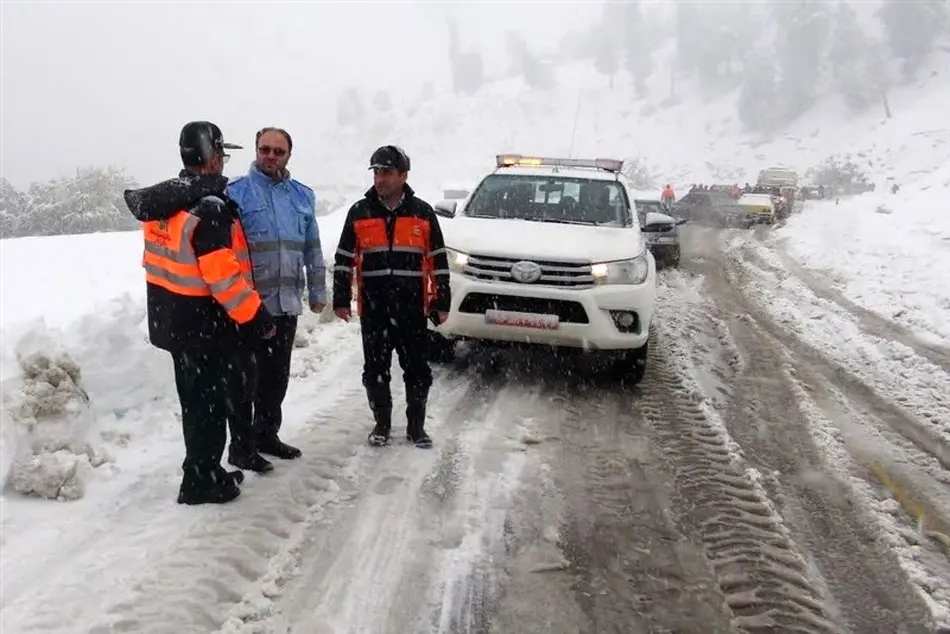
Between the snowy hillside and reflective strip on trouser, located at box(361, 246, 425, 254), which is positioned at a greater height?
the snowy hillside

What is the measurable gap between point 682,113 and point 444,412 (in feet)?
323

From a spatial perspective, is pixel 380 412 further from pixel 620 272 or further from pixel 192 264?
pixel 620 272

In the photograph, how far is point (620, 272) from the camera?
5.68 m

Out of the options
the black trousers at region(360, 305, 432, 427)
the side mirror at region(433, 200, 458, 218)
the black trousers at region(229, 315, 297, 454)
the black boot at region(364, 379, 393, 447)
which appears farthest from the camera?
the side mirror at region(433, 200, 458, 218)

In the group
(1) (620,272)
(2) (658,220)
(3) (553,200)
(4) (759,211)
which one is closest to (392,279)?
(1) (620,272)

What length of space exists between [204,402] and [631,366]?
348 cm

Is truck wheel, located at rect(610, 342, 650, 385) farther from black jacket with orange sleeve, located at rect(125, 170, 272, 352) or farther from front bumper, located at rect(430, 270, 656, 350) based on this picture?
black jacket with orange sleeve, located at rect(125, 170, 272, 352)

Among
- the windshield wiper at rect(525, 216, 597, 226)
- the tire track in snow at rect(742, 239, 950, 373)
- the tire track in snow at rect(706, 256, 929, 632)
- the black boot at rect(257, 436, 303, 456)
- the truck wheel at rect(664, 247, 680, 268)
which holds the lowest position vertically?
the tire track in snow at rect(706, 256, 929, 632)

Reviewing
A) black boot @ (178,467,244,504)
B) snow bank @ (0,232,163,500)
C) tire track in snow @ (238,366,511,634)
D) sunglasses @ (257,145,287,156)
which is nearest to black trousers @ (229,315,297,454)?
black boot @ (178,467,244,504)

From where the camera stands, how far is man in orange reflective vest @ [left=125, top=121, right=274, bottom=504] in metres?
3.21

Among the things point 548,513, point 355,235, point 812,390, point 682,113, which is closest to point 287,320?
point 355,235

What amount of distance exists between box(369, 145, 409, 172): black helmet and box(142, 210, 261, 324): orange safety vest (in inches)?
41.0

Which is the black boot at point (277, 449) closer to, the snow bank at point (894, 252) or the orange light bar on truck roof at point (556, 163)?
the orange light bar on truck roof at point (556, 163)

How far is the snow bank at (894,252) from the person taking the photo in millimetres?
9062
